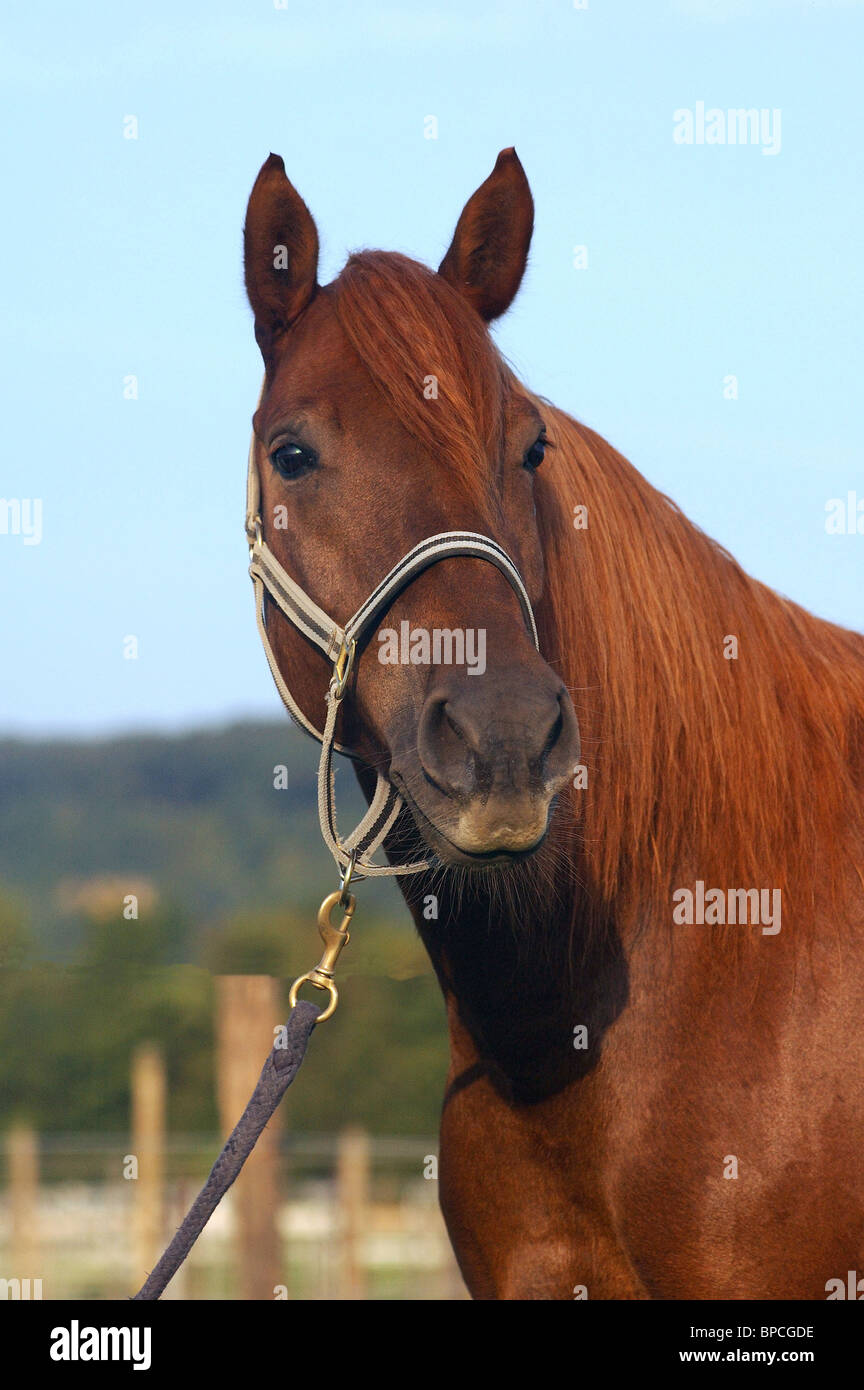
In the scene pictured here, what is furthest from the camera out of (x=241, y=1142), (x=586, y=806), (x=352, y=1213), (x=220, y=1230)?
(x=220, y=1230)

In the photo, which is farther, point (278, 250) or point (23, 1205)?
point (23, 1205)

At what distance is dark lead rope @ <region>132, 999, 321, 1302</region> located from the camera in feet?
8.32

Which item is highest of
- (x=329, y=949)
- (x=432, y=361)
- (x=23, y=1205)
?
(x=432, y=361)

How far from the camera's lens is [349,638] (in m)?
2.62

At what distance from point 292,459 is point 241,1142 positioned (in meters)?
1.38

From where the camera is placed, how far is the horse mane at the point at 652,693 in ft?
9.14

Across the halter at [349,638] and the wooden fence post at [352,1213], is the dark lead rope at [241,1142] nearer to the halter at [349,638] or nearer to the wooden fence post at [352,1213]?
the halter at [349,638]

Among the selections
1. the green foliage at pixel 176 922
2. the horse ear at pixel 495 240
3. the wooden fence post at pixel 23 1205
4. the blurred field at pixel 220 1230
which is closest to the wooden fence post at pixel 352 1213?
the blurred field at pixel 220 1230

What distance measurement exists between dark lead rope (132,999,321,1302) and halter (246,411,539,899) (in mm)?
291

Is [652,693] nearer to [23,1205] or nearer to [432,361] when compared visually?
[432,361]

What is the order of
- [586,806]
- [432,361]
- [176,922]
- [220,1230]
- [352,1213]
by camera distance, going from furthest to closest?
[176,922], [220,1230], [352,1213], [586,806], [432,361]

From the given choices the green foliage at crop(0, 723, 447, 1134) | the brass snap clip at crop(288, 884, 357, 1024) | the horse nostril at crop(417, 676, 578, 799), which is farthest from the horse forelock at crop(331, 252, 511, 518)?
the green foliage at crop(0, 723, 447, 1134)

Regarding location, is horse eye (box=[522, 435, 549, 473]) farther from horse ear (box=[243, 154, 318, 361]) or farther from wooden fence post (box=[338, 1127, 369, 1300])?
wooden fence post (box=[338, 1127, 369, 1300])

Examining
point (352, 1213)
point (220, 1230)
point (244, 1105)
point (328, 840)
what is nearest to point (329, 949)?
point (328, 840)
